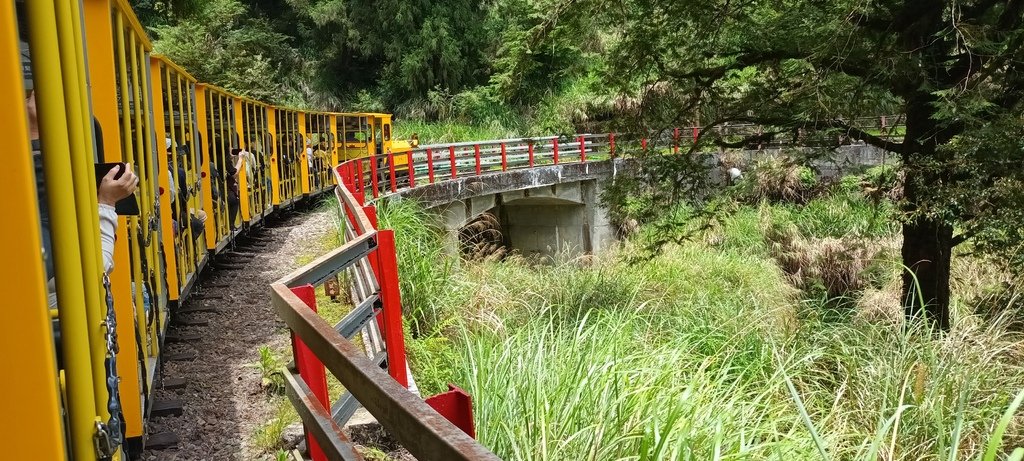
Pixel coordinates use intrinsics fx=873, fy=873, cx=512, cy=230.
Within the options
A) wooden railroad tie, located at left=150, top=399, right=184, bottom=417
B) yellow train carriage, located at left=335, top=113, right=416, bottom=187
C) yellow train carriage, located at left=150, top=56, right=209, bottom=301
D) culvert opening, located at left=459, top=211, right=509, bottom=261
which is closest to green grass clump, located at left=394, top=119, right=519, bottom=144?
yellow train carriage, located at left=335, top=113, right=416, bottom=187

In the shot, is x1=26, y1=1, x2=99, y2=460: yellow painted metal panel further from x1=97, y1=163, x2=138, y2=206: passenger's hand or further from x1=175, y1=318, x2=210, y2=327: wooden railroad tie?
x1=175, y1=318, x2=210, y2=327: wooden railroad tie

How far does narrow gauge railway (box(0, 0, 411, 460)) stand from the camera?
1.59 meters

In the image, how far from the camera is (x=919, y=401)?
17.4ft

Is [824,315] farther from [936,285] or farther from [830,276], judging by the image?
[830,276]

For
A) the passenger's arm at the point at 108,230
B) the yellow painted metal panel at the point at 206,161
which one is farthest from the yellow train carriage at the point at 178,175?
the passenger's arm at the point at 108,230

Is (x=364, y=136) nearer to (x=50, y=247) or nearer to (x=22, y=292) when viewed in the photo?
(x=50, y=247)

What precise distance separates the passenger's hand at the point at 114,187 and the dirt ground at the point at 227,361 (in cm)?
233

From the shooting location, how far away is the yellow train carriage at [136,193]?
4.04 meters

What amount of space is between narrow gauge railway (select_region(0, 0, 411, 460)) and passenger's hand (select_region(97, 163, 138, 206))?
0.05 metres

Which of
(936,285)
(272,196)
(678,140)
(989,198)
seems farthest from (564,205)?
(989,198)

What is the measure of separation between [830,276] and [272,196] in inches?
399

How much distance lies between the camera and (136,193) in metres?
4.73

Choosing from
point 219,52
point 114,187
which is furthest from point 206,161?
point 219,52

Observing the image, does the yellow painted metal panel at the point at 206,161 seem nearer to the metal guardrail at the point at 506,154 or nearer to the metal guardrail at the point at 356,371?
the metal guardrail at the point at 506,154
